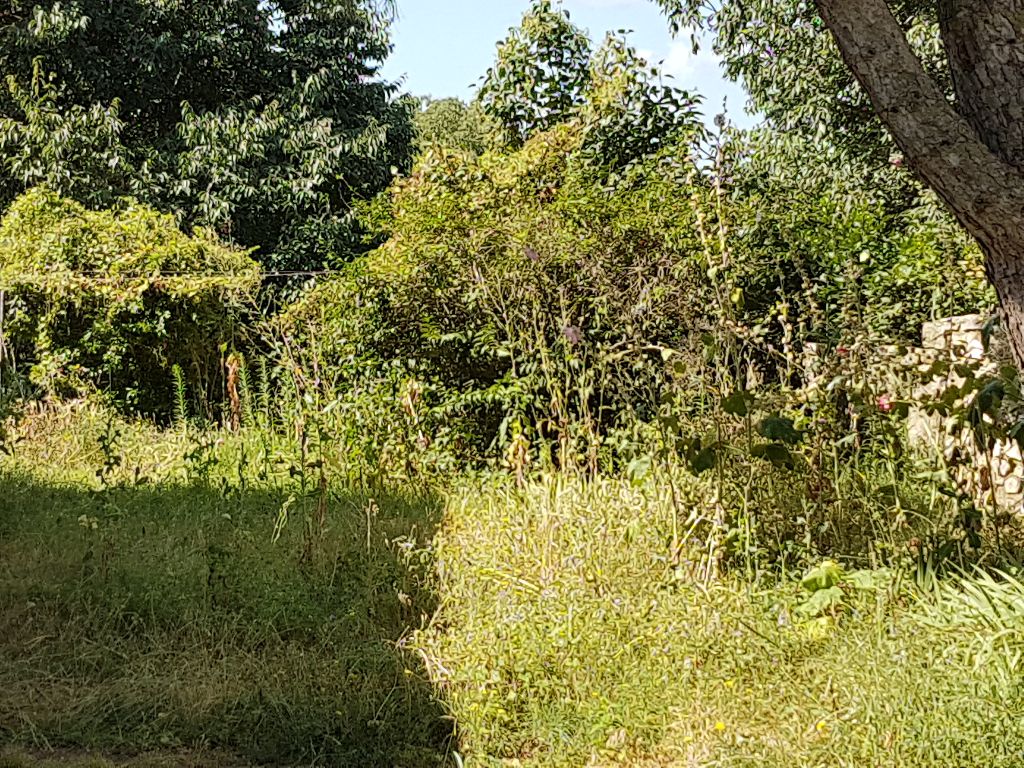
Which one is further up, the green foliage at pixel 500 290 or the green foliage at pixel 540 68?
the green foliage at pixel 540 68

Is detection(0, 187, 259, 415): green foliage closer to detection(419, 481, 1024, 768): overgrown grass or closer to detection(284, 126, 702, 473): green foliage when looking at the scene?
detection(284, 126, 702, 473): green foliage

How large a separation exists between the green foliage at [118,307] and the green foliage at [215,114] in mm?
3189

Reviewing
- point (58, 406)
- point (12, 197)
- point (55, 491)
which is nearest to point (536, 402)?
point (55, 491)

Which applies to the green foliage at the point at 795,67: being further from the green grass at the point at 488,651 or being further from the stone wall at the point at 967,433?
the green grass at the point at 488,651

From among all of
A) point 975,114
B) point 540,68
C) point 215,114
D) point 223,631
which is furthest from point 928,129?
point 215,114

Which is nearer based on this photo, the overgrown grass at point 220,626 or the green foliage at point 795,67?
the overgrown grass at point 220,626

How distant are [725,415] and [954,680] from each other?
1651 mm

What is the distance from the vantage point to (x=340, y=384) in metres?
6.72

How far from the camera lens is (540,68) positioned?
Result: 28.7ft

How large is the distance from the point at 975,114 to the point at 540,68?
254 inches

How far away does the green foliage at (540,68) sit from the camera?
870 centimetres

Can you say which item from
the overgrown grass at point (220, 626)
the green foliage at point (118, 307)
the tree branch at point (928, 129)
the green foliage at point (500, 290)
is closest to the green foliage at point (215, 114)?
the green foliage at point (118, 307)

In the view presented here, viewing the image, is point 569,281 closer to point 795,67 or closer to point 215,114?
point 795,67

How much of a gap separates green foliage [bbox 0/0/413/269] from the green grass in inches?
305
